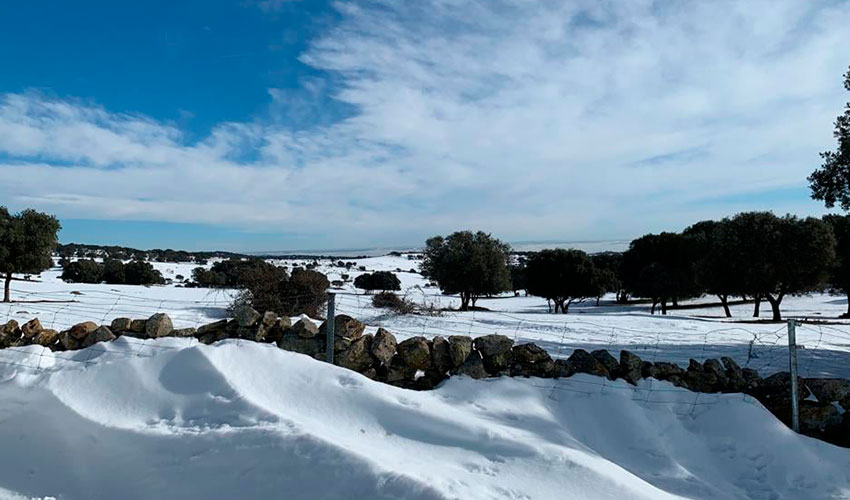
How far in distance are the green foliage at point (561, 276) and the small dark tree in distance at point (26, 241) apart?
28028 mm

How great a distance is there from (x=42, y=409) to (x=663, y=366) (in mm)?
7041

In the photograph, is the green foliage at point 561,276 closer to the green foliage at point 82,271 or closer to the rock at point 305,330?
the rock at point 305,330

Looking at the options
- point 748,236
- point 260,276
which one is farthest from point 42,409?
Answer: point 748,236

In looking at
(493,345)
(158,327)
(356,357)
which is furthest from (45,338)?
(493,345)

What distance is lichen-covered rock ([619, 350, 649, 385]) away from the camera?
657 centimetres

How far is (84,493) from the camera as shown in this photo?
13.6 ft

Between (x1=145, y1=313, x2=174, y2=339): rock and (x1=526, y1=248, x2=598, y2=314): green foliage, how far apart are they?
3152cm

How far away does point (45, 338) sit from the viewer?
6945mm

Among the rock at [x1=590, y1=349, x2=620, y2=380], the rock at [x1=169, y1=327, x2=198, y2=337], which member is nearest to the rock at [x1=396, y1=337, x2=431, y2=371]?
the rock at [x1=590, y1=349, x2=620, y2=380]

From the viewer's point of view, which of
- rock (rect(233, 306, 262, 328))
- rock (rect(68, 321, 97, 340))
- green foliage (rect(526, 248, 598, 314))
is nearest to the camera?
rock (rect(68, 321, 97, 340))

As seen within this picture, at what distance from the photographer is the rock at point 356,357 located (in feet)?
21.5

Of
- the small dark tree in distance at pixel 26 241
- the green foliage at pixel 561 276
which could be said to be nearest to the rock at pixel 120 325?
the small dark tree in distance at pixel 26 241

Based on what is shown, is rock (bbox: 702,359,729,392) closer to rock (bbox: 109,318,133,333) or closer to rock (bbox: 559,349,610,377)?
rock (bbox: 559,349,610,377)

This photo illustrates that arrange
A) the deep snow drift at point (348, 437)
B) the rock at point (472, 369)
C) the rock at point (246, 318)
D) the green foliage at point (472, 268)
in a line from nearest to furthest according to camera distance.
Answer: the deep snow drift at point (348, 437) → the rock at point (472, 369) → the rock at point (246, 318) → the green foliage at point (472, 268)
